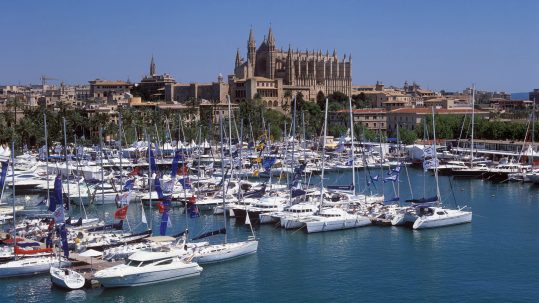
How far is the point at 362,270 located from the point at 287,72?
11382cm

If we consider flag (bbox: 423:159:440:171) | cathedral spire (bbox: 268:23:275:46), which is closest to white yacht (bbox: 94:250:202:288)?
flag (bbox: 423:159:440:171)

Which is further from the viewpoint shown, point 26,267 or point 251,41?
point 251,41

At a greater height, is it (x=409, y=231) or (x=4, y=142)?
(x=4, y=142)

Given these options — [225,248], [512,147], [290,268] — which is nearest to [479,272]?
[290,268]

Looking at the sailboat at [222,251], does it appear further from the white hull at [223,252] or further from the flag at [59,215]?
the flag at [59,215]

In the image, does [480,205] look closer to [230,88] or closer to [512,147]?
[512,147]

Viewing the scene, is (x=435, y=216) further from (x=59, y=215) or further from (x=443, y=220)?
(x=59, y=215)

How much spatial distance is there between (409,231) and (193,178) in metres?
21.7

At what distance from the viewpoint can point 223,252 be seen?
36031 mm

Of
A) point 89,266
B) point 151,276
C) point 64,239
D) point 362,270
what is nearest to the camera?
point 151,276

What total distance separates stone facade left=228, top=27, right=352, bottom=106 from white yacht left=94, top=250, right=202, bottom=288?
103 m

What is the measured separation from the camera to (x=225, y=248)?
119 feet

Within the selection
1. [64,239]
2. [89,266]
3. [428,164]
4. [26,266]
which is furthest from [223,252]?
[428,164]

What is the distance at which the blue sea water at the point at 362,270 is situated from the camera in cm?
3145
